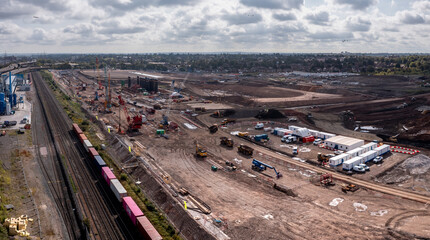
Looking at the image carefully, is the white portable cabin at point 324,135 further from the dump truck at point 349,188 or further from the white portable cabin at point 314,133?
the dump truck at point 349,188

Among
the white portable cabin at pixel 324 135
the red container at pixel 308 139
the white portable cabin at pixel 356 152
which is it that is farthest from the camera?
the white portable cabin at pixel 324 135

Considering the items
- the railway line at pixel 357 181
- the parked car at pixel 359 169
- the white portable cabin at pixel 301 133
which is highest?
the white portable cabin at pixel 301 133

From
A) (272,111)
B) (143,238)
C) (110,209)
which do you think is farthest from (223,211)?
(272,111)

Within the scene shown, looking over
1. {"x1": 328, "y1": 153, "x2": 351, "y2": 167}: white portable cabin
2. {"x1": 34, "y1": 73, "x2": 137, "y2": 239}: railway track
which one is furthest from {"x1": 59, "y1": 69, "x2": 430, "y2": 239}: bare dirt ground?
{"x1": 34, "y1": 73, "x2": 137, "y2": 239}: railway track

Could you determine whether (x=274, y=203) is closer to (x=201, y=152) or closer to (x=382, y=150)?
(x=201, y=152)

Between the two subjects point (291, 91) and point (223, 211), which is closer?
point (223, 211)

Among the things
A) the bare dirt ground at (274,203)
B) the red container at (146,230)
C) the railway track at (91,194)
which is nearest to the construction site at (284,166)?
the bare dirt ground at (274,203)

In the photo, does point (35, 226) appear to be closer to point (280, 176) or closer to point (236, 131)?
point (280, 176)
